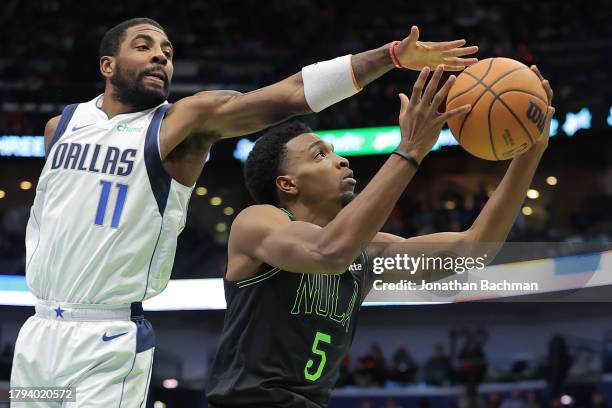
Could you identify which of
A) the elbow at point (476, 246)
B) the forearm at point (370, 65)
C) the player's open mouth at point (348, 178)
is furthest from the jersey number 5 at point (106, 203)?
the elbow at point (476, 246)

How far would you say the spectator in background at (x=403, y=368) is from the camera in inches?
417

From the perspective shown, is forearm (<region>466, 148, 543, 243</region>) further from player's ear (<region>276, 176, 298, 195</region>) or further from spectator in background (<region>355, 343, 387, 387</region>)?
spectator in background (<region>355, 343, 387, 387</region>)

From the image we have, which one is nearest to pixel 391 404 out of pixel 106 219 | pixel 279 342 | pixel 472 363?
pixel 472 363

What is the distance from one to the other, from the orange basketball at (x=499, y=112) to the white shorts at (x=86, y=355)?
1.43 meters

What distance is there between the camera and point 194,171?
328 centimetres

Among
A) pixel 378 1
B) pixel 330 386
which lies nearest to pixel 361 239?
pixel 330 386

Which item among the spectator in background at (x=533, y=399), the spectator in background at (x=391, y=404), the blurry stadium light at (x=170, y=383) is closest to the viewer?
the spectator in background at (x=533, y=399)

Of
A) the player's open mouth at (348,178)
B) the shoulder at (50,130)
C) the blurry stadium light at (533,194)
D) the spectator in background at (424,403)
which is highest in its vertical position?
the blurry stadium light at (533,194)

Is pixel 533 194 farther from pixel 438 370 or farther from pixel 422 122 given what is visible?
pixel 422 122

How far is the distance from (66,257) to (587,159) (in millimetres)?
11759

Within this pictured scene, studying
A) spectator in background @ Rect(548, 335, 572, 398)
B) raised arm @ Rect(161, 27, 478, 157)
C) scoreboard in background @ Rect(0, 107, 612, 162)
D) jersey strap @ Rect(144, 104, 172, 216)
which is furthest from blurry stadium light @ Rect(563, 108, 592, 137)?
jersey strap @ Rect(144, 104, 172, 216)

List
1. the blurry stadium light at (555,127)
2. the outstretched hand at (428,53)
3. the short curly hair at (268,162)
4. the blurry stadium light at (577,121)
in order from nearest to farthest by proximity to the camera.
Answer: the outstretched hand at (428,53) < the short curly hair at (268,162) < the blurry stadium light at (577,121) < the blurry stadium light at (555,127)

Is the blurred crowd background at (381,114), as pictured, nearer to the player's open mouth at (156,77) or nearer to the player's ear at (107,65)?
the player's ear at (107,65)

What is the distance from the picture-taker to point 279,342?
3068 millimetres
